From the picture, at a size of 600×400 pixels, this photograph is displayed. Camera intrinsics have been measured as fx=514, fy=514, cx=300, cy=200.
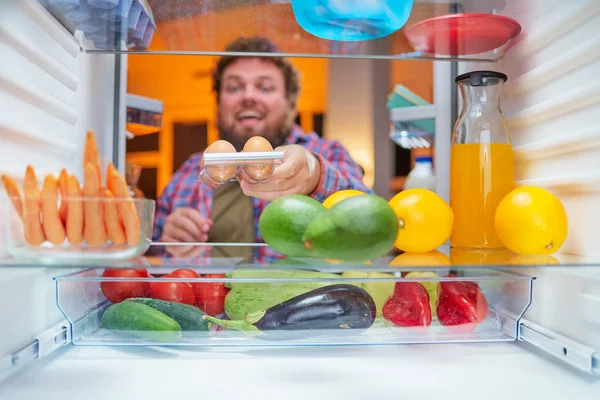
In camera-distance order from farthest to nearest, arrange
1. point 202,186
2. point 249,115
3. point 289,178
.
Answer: point 249,115, point 202,186, point 289,178

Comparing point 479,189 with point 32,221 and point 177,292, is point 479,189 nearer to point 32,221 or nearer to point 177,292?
point 177,292

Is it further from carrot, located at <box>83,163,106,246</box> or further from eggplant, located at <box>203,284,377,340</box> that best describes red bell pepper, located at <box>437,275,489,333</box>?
carrot, located at <box>83,163,106,246</box>

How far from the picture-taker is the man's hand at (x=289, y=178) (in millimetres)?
822

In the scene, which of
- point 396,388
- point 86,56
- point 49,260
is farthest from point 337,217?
point 86,56

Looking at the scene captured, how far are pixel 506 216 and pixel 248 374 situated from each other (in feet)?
1.32

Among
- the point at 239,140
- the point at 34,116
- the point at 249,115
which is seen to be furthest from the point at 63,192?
the point at 249,115

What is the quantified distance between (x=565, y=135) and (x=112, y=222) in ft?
2.05

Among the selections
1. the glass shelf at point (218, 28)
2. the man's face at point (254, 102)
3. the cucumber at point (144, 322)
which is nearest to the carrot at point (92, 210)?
the cucumber at point (144, 322)

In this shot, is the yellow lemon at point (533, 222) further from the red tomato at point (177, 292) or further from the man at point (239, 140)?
the man at point (239, 140)

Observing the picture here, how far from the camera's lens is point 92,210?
59 centimetres

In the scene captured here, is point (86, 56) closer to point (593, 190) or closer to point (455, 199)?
point (455, 199)

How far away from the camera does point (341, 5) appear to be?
29.4 inches

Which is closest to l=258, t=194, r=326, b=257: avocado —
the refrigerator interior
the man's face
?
the refrigerator interior

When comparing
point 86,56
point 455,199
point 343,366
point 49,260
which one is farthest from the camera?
point 86,56
